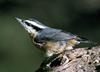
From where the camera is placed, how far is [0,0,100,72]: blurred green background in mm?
10406

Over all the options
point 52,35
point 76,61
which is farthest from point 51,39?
point 76,61

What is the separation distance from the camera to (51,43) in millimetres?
6516

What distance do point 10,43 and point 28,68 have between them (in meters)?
1.06

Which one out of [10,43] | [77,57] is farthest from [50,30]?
[10,43]

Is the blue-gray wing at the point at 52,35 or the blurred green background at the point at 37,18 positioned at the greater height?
the blue-gray wing at the point at 52,35

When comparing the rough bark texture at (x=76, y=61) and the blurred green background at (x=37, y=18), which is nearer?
the rough bark texture at (x=76, y=61)

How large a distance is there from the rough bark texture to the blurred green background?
4065 millimetres

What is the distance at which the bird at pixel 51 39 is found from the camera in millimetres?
6422

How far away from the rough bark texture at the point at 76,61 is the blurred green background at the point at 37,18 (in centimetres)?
406

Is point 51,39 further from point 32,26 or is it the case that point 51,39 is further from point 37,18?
point 37,18

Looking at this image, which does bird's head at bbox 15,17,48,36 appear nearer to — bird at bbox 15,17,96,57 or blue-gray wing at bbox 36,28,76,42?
bird at bbox 15,17,96,57

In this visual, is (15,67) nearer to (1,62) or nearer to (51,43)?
(1,62)

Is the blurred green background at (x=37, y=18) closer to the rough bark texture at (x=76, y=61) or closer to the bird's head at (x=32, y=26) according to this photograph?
the bird's head at (x=32, y=26)

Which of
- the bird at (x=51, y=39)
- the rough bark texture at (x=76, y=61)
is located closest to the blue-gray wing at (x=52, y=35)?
the bird at (x=51, y=39)
